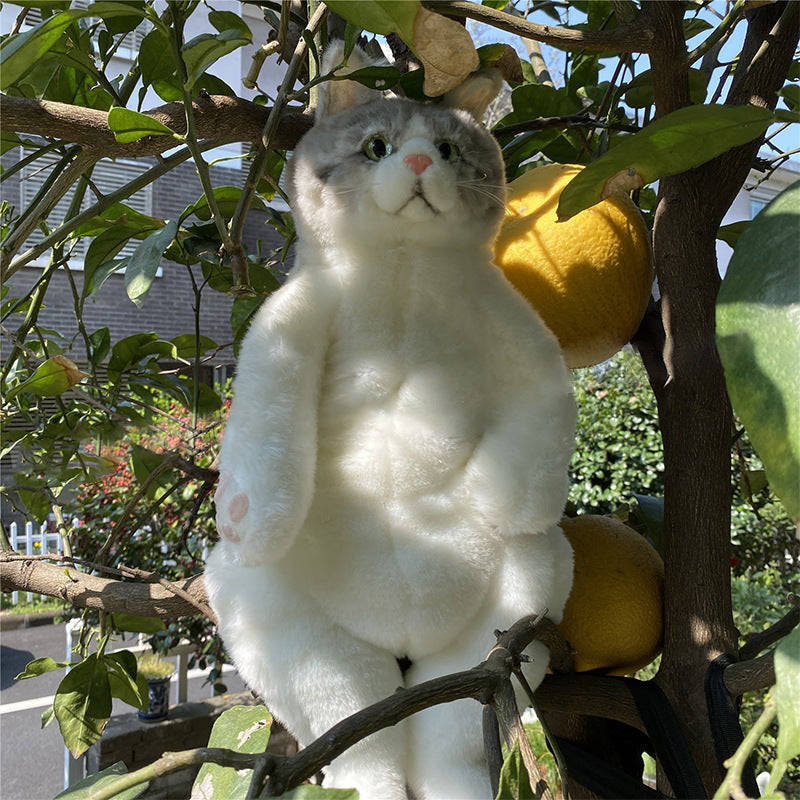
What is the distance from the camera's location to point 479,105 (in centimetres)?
52

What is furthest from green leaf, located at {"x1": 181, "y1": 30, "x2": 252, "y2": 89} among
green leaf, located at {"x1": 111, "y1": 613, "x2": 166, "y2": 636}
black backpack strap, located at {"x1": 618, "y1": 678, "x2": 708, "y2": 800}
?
green leaf, located at {"x1": 111, "y1": 613, "x2": 166, "y2": 636}

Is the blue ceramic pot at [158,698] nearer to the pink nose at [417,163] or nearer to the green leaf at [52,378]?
the green leaf at [52,378]

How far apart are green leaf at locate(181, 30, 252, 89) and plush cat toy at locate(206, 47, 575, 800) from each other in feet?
0.25

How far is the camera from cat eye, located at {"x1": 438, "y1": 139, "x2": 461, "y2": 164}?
469mm

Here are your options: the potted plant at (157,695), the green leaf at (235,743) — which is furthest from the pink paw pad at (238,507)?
the potted plant at (157,695)

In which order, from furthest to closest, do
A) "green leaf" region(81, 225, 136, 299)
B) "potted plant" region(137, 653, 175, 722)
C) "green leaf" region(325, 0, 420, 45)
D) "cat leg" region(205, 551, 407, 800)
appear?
"potted plant" region(137, 653, 175, 722)
"green leaf" region(81, 225, 136, 299)
"cat leg" region(205, 551, 407, 800)
"green leaf" region(325, 0, 420, 45)

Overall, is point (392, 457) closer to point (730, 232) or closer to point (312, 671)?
point (312, 671)

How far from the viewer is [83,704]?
0.67 m

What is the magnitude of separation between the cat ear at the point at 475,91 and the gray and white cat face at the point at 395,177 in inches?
1.0

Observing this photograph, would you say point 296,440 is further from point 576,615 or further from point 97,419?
point 97,419

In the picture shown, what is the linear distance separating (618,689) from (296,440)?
0.27 meters

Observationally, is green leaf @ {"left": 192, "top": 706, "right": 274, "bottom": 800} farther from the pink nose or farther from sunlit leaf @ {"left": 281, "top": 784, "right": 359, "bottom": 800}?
the pink nose

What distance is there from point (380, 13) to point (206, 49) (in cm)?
13

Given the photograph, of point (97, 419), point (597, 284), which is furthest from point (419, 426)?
point (97, 419)
